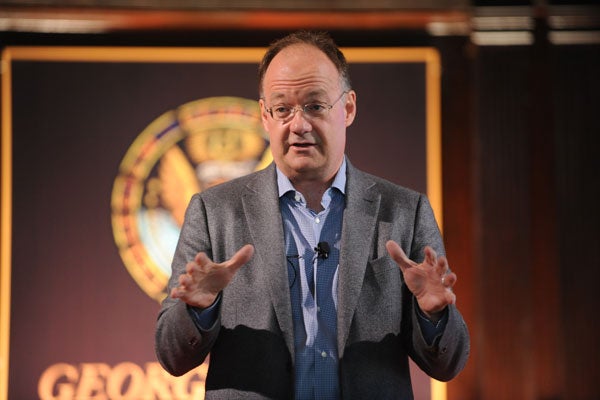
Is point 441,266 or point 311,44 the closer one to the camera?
point 441,266

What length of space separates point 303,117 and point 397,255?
1.21 feet

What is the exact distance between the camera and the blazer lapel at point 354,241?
1456 millimetres

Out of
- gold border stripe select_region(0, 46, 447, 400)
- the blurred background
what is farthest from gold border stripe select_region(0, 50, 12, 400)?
the blurred background

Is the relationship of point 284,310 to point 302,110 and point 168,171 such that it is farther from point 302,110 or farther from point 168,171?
point 168,171

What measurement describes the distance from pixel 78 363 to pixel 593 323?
2.79m

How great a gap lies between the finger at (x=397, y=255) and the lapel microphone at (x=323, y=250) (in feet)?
0.50

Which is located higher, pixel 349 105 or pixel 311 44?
pixel 311 44

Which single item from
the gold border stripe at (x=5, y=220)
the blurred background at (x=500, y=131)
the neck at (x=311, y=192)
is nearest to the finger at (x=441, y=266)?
the neck at (x=311, y=192)

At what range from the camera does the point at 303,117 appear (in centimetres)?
156

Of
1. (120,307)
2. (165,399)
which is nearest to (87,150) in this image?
(120,307)

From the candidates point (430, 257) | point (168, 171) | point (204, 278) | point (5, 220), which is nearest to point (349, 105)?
point (430, 257)

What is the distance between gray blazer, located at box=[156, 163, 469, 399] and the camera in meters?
1.45

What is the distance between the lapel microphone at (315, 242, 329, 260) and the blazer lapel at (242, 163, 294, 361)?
7 centimetres

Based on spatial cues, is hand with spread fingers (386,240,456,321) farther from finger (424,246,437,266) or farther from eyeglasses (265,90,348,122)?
eyeglasses (265,90,348,122)
